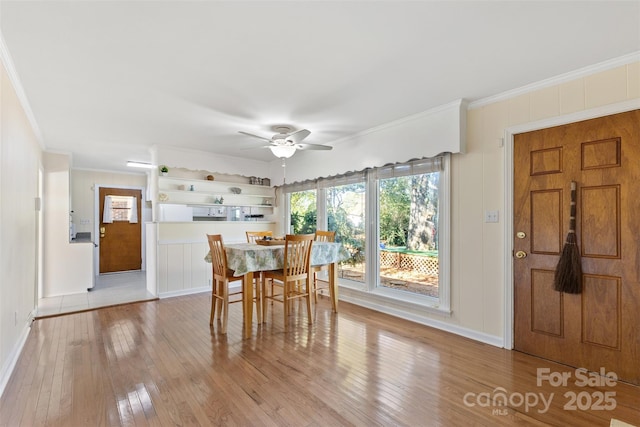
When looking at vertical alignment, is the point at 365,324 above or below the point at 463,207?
below

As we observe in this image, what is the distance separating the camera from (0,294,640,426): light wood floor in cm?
184

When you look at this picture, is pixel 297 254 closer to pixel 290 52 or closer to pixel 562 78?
pixel 290 52

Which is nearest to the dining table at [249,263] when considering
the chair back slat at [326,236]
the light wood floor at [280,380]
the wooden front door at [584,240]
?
the light wood floor at [280,380]

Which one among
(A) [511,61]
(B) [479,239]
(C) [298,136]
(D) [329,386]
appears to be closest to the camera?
(D) [329,386]

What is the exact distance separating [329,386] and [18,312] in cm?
290

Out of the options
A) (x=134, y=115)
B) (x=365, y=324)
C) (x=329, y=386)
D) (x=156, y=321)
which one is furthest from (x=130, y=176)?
(x=329, y=386)

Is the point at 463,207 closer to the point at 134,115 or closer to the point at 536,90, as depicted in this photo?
the point at 536,90

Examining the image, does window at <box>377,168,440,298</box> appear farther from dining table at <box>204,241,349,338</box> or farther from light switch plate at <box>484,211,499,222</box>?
dining table at <box>204,241,349,338</box>

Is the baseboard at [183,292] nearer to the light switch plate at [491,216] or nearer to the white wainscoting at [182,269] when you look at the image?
the white wainscoting at [182,269]

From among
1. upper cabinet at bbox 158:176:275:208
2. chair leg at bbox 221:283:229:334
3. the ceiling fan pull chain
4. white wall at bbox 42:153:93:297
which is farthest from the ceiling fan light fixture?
white wall at bbox 42:153:93:297

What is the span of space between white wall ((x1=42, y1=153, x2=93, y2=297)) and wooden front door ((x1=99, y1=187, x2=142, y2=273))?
1.89m

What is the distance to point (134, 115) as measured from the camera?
341cm

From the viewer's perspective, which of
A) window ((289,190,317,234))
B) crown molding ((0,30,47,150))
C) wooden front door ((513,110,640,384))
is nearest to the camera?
crown molding ((0,30,47,150))

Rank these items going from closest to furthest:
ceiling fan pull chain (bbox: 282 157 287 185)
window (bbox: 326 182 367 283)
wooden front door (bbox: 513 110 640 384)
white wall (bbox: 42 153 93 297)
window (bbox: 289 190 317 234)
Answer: wooden front door (bbox: 513 110 640 384), window (bbox: 326 182 367 283), white wall (bbox: 42 153 93 297), window (bbox: 289 190 317 234), ceiling fan pull chain (bbox: 282 157 287 185)
